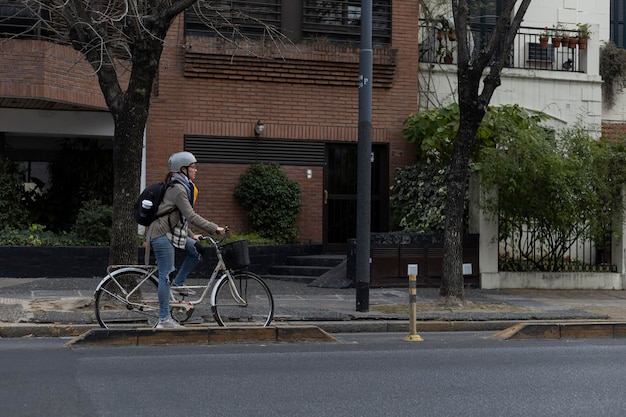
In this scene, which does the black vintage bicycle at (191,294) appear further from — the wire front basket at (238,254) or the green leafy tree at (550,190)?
the green leafy tree at (550,190)

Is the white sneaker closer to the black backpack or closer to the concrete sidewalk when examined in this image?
the black backpack

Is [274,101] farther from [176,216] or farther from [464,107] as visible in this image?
[176,216]

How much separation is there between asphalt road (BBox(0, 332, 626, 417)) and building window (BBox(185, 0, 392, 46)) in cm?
913

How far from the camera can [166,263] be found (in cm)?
986

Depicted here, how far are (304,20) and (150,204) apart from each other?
915 centimetres

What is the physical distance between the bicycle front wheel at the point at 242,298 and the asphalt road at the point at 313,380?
747 millimetres

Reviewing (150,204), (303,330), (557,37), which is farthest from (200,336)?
(557,37)

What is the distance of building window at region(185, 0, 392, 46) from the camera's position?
17578 mm

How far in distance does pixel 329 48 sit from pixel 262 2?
5.34ft

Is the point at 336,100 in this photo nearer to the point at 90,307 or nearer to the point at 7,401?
the point at 90,307

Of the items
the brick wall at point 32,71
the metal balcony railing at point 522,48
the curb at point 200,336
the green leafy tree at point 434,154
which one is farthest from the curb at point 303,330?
the metal balcony railing at point 522,48

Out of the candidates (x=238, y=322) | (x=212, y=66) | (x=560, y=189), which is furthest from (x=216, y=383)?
(x=212, y=66)

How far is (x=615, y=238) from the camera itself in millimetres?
17375

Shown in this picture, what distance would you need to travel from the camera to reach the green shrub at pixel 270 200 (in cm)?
1744
